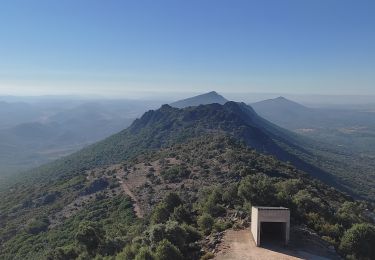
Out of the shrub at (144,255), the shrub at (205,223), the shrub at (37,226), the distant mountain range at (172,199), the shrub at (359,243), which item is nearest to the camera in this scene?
the shrub at (144,255)

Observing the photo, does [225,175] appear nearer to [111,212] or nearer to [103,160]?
[111,212]

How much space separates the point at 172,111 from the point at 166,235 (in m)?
113

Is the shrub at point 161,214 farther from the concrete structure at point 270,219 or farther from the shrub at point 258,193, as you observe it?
the concrete structure at point 270,219

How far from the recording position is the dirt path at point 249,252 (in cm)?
2658

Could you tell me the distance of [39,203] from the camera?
76.0m

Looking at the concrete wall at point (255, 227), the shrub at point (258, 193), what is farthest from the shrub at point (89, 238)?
the concrete wall at point (255, 227)

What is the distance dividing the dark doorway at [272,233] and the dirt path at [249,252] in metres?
1.06

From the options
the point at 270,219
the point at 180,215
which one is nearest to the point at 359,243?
the point at 270,219

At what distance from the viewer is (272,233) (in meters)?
30.5

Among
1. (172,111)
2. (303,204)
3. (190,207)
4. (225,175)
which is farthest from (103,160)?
(303,204)

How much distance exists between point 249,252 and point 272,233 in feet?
12.6

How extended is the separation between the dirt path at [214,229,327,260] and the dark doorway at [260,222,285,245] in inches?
41.6

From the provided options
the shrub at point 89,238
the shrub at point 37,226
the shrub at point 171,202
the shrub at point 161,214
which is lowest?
the shrub at point 37,226

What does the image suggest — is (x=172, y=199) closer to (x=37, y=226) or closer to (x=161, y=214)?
(x=161, y=214)
